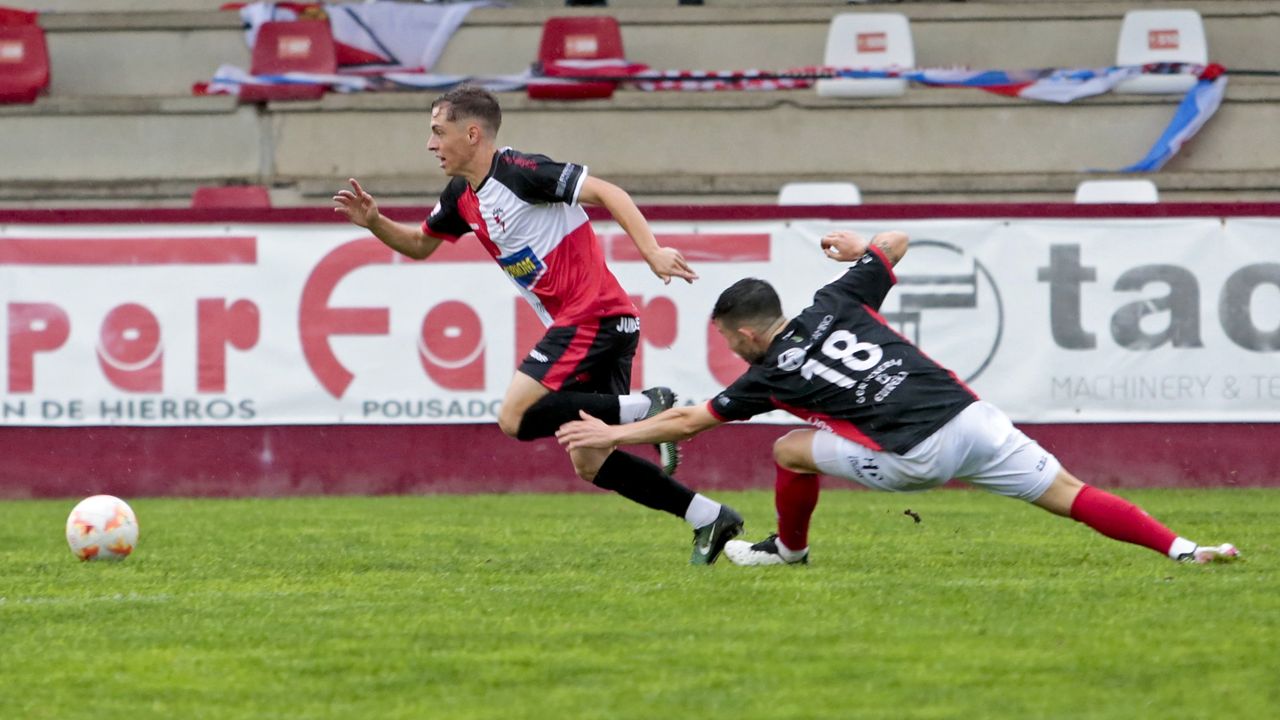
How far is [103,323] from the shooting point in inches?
503

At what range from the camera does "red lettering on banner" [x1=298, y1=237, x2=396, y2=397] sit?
12734mm

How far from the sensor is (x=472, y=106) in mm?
7973

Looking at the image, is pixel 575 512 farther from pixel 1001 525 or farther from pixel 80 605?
pixel 80 605

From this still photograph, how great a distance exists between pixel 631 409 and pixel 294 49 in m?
10.5

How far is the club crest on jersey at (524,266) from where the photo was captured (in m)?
8.08

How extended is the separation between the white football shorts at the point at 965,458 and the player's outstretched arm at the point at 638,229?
0.87 m

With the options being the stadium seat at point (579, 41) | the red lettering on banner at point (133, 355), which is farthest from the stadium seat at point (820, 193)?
the red lettering on banner at point (133, 355)

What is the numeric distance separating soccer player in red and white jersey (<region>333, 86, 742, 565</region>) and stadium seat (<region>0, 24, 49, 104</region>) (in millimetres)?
10473

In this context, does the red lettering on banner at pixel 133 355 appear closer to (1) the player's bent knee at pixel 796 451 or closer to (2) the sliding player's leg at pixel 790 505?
(2) the sliding player's leg at pixel 790 505

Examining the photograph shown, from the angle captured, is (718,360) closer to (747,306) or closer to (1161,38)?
(747,306)

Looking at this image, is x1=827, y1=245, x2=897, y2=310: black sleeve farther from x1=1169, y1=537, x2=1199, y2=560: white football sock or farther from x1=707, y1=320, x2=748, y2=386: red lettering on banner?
x1=707, y1=320, x2=748, y2=386: red lettering on banner

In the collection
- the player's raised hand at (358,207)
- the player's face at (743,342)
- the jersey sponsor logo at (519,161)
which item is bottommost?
the player's face at (743,342)

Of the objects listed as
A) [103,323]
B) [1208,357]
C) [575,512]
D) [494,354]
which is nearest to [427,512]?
[575,512]

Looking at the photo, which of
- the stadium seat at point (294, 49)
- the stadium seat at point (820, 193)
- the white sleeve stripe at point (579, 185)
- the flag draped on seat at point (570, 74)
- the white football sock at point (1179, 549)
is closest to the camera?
the white football sock at point (1179, 549)
